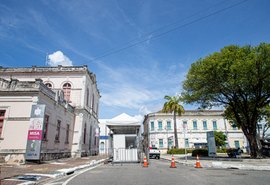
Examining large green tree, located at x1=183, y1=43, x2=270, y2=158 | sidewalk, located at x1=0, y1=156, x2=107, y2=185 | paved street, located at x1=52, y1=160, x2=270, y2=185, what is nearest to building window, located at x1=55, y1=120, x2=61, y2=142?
sidewalk, located at x1=0, y1=156, x2=107, y2=185

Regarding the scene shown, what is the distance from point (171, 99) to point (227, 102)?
663 inches

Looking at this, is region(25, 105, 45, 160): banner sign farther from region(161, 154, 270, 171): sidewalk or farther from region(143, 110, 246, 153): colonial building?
region(143, 110, 246, 153): colonial building

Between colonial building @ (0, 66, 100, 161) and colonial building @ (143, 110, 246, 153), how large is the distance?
16693 millimetres

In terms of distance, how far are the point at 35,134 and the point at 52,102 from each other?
469 centimetres

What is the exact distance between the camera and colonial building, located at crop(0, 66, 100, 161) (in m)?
14.4

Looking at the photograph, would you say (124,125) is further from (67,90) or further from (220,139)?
(220,139)

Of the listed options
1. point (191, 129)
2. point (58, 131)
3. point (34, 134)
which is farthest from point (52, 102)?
point (191, 129)

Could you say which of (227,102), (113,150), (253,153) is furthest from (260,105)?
(113,150)

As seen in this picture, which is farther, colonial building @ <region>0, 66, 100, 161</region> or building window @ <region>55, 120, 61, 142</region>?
building window @ <region>55, 120, 61, 142</region>

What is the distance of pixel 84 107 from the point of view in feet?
83.7

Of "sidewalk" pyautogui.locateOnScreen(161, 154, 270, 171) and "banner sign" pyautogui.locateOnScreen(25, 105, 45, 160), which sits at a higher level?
"banner sign" pyautogui.locateOnScreen(25, 105, 45, 160)

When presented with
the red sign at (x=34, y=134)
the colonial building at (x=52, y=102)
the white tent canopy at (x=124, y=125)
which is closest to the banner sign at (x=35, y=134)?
the red sign at (x=34, y=134)

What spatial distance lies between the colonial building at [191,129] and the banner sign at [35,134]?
32.3 m

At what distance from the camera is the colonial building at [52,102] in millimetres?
14398
